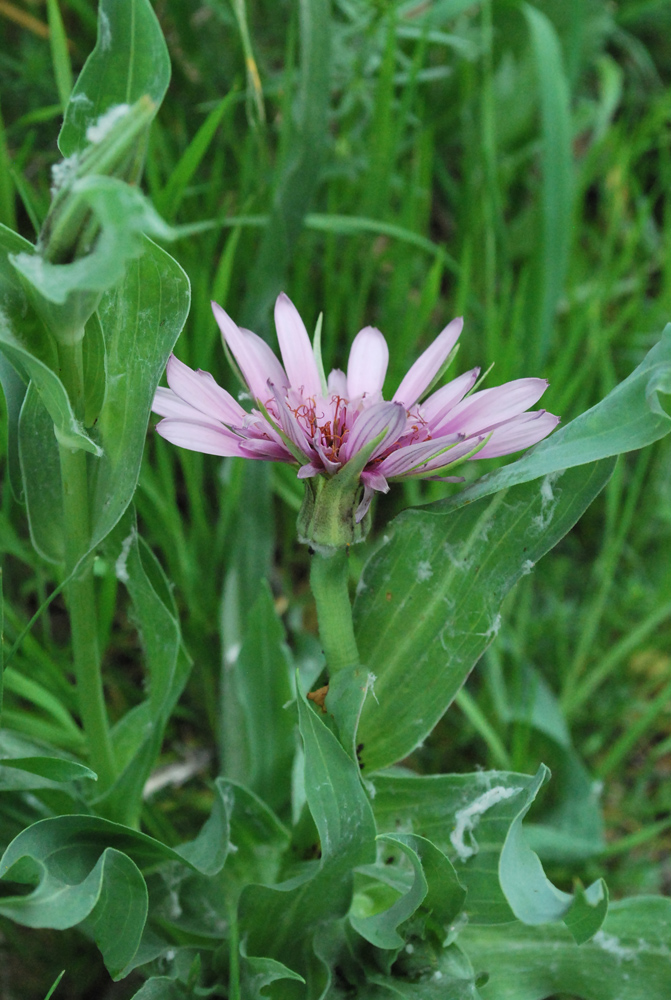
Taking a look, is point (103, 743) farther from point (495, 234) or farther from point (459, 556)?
point (495, 234)

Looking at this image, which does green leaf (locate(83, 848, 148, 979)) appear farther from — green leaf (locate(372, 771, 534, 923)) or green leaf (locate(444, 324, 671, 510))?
green leaf (locate(444, 324, 671, 510))

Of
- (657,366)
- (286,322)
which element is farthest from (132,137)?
(657,366)

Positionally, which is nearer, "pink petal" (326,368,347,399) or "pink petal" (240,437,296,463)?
"pink petal" (240,437,296,463)

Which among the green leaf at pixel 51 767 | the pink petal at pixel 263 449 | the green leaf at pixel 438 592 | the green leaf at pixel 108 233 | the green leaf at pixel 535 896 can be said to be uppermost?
the green leaf at pixel 108 233

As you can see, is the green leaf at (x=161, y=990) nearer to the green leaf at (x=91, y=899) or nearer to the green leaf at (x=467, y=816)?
the green leaf at (x=91, y=899)

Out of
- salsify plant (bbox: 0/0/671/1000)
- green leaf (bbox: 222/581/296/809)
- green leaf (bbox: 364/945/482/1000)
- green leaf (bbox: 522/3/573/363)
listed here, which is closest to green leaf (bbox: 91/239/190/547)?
salsify plant (bbox: 0/0/671/1000)

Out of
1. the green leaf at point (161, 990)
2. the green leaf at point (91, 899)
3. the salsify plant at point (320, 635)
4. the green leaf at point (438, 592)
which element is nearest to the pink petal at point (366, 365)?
the salsify plant at point (320, 635)
